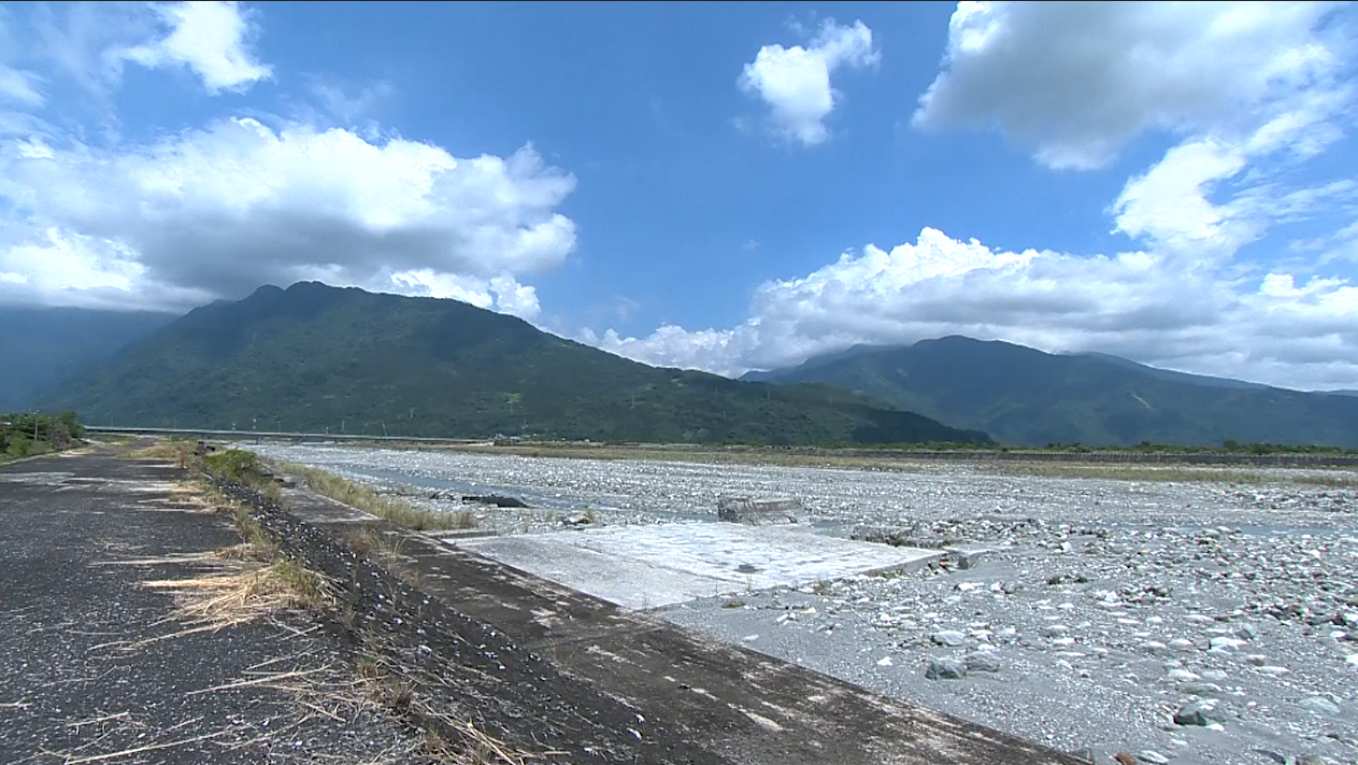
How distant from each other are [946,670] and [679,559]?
6.05 meters

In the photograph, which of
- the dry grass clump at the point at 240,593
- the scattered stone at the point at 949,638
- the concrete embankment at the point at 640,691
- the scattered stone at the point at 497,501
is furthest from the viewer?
the scattered stone at the point at 497,501

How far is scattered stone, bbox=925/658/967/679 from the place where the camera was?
605cm

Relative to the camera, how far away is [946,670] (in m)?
6.09

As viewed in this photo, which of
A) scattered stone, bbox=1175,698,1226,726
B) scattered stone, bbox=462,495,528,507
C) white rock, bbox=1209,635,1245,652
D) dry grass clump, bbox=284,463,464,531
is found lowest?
scattered stone, bbox=462,495,528,507

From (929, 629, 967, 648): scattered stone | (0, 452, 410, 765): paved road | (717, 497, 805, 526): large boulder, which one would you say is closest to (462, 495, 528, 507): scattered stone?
(717, 497, 805, 526): large boulder

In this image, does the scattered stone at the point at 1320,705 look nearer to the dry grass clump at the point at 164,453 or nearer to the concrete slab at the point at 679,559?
the concrete slab at the point at 679,559

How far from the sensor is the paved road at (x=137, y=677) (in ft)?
10.9

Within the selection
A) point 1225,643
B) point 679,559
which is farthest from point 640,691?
point 679,559

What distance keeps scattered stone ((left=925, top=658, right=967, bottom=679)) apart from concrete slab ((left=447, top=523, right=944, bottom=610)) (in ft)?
10.6

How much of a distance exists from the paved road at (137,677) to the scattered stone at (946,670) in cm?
424

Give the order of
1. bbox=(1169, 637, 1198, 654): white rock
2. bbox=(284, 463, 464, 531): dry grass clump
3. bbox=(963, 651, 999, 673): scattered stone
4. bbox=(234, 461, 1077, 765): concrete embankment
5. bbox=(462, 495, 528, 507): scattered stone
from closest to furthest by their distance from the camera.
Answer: bbox=(234, 461, 1077, 765): concrete embankment → bbox=(963, 651, 999, 673): scattered stone → bbox=(1169, 637, 1198, 654): white rock → bbox=(284, 463, 464, 531): dry grass clump → bbox=(462, 495, 528, 507): scattered stone

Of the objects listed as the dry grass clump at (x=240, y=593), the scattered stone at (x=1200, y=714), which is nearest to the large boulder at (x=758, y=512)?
the dry grass clump at (x=240, y=593)

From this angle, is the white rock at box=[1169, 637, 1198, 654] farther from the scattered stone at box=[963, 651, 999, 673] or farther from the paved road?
the paved road

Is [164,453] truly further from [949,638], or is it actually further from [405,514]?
[949,638]
